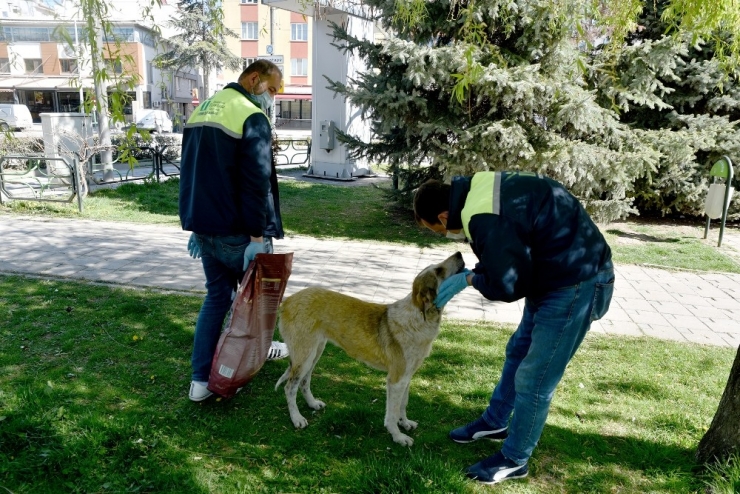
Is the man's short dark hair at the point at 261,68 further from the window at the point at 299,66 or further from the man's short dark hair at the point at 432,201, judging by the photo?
the window at the point at 299,66

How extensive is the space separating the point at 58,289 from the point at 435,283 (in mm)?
4796

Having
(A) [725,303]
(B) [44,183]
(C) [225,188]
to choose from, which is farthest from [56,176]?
(A) [725,303]

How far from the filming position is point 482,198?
2.59 metres

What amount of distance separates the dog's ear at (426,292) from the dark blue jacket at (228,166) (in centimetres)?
114

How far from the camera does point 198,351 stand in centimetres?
375

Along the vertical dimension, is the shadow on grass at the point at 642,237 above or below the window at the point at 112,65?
below

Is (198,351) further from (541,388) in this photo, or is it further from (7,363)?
(541,388)

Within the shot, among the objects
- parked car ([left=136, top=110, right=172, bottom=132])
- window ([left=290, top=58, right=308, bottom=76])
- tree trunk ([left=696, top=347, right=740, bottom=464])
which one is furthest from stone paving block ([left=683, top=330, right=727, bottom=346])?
window ([left=290, top=58, right=308, bottom=76])

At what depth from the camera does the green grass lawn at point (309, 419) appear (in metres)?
3.04

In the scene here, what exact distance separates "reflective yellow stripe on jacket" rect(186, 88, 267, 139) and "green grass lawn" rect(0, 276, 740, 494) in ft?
6.57

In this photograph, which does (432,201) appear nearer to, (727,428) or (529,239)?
(529,239)

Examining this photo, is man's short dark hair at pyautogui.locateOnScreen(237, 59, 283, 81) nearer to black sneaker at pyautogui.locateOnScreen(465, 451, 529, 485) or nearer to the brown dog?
the brown dog

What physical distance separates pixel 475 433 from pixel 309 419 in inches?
46.5

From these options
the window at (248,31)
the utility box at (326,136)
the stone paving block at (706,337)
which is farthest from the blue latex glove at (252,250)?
the window at (248,31)
